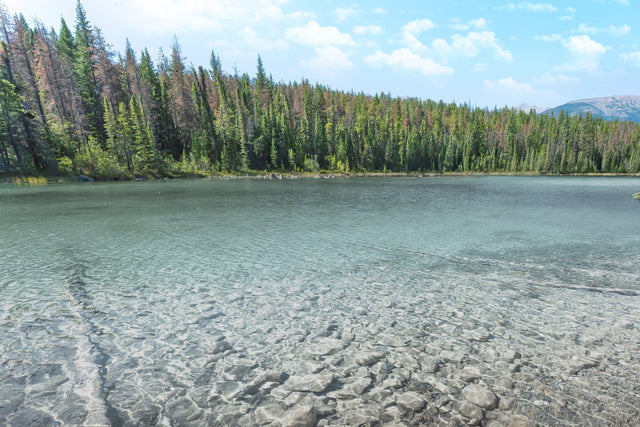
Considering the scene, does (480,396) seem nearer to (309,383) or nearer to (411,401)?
(411,401)

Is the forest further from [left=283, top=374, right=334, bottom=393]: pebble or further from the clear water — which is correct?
[left=283, top=374, right=334, bottom=393]: pebble

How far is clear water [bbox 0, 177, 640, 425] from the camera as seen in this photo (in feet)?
17.4

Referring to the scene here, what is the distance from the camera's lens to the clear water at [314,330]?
209 inches

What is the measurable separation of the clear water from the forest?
225 feet

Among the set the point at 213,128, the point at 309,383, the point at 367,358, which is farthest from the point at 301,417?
the point at 213,128

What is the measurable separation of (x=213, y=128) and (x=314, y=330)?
10653 cm

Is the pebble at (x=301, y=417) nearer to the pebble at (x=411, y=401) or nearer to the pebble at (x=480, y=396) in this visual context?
the pebble at (x=411, y=401)

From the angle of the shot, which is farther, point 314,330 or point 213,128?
point 213,128

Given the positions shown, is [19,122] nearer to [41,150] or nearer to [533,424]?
[41,150]

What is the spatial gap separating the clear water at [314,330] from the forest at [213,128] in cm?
Result: 6848

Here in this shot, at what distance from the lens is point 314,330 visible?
25.8 ft

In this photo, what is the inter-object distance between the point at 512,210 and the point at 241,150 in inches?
3480

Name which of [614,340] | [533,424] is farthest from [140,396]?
[614,340]

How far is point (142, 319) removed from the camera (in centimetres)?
846
